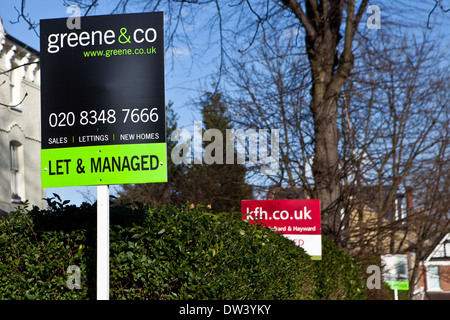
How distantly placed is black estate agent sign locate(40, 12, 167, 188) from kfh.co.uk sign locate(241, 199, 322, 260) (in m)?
6.31

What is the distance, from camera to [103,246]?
441 centimetres

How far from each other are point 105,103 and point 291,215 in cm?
673

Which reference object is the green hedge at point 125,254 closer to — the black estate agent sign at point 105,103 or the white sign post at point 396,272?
the black estate agent sign at point 105,103

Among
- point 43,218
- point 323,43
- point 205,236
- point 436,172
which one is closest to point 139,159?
point 205,236

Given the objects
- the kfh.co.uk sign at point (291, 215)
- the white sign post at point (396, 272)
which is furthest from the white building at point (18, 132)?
the kfh.co.uk sign at point (291, 215)

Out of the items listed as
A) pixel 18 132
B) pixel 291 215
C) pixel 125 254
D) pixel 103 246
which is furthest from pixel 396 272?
pixel 103 246

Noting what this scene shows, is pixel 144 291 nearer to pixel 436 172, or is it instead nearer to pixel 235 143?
pixel 235 143

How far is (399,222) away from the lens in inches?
661

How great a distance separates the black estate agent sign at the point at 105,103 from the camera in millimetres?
4395

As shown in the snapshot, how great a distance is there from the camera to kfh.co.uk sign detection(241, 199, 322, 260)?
1066 cm

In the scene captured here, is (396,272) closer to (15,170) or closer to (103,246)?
(15,170)

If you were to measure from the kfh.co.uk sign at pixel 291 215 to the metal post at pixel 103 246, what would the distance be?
20.7 feet
